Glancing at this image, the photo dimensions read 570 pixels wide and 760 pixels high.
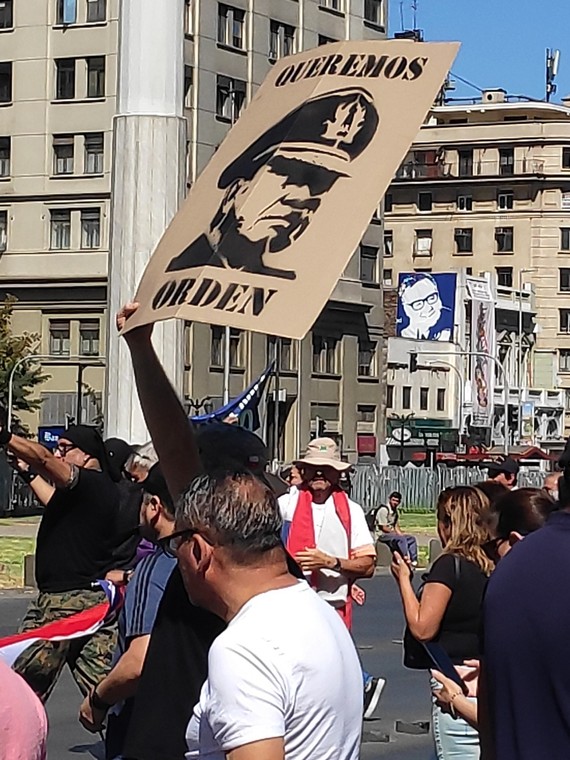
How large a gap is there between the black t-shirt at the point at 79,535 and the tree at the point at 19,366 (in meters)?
49.0

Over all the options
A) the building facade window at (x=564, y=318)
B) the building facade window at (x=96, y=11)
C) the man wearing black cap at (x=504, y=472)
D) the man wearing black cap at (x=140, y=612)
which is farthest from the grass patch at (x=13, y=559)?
the building facade window at (x=564, y=318)

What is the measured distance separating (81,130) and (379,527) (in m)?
33.7

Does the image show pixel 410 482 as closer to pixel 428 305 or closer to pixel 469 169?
pixel 428 305

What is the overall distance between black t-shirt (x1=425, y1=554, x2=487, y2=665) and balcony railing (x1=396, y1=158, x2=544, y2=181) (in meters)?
102

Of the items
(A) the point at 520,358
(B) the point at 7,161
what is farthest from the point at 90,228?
(A) the point at 520,358

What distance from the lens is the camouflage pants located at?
812cm

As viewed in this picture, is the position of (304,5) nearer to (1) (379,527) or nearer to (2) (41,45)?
(2) (41,45)

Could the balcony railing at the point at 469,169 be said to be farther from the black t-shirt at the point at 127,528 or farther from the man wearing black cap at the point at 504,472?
the black t-shirt at the point at 127,528

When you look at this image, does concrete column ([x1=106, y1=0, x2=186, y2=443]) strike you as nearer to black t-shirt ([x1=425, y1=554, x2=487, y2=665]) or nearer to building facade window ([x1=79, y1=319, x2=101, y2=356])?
black t-shirt ([x1=425, y1=554, x2=487, y2=665])

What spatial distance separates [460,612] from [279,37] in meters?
61.6

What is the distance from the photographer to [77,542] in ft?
28.3

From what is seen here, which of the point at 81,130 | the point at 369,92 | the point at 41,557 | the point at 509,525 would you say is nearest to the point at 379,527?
the point at 41,557

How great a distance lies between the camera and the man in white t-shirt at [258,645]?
11.1 ft

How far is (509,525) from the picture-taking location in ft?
19.1
